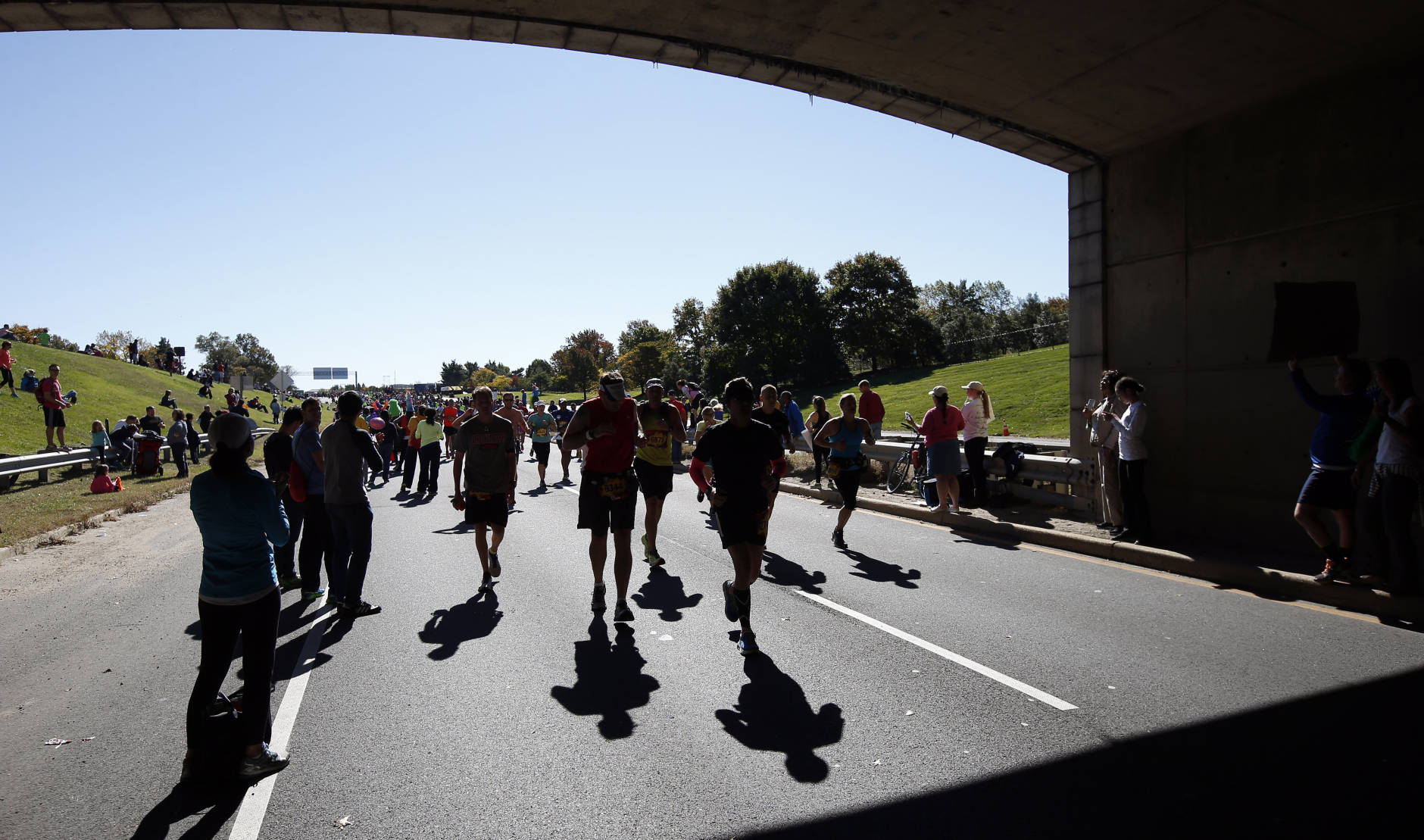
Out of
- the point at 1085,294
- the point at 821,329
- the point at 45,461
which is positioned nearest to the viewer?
the point at 1085,294

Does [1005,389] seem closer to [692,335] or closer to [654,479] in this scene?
[654,479]

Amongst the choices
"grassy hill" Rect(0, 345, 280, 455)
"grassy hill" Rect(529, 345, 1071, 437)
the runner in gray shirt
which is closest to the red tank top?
the runner in gray shirt

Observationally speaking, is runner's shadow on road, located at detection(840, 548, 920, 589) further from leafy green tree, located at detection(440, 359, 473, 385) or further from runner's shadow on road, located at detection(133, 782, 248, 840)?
leafy green tree, located at detection(440, 359, 473, 385)

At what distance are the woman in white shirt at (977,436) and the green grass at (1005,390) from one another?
2630 mm

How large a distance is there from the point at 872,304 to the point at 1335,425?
5605 cm

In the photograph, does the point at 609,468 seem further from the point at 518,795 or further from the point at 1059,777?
the point at 1059,777

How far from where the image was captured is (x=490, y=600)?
729cm

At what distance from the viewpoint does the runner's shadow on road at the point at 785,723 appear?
12.7ft

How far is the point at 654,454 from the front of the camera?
8.20 metres

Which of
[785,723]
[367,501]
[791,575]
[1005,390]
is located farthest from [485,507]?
[1005,390]

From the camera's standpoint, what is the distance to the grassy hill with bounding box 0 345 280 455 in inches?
988

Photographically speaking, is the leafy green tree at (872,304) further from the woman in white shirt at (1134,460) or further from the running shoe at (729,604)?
the running shoe at (729,604)

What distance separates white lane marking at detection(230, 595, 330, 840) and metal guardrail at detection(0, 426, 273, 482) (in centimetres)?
1126

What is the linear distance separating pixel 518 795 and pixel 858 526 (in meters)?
8.10
